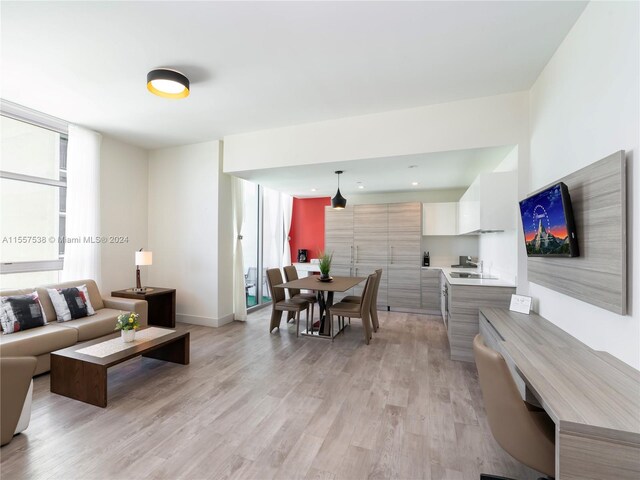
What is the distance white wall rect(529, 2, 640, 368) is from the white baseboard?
430 cm

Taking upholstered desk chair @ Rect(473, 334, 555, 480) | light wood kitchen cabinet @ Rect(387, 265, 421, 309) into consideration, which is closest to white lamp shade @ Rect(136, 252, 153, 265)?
light wood kitchen cabinet @ Rect(387, 265, 421, 309)

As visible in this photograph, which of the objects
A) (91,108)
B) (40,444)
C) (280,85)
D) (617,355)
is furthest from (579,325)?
(91,108)

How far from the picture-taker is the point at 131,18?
2086mm

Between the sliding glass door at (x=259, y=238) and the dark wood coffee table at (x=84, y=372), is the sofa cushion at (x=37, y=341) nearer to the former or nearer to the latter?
the dark wood coffee table at (x=84, y=372)

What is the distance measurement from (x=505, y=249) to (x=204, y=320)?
14.9ft

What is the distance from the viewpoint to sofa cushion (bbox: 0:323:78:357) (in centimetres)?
265

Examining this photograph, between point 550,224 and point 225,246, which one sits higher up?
point 550,224

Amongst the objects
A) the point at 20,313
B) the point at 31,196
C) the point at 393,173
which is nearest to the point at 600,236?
the point at 393,173

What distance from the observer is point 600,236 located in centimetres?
172

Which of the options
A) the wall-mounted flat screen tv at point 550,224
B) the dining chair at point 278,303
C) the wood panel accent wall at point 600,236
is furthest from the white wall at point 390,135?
the dining chair at point 278,303

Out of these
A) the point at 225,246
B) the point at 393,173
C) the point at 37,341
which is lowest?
the point at 37,341

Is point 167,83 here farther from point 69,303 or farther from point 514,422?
point 514,422

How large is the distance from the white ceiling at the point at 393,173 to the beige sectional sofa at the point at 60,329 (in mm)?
2567

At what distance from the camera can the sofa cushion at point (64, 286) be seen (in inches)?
133
